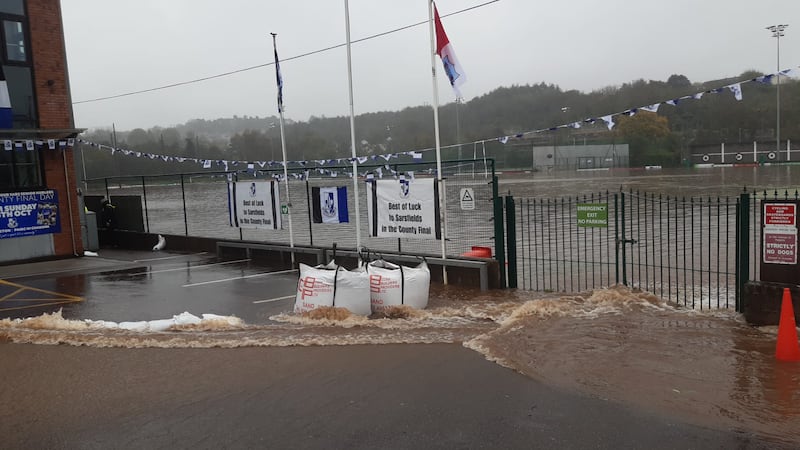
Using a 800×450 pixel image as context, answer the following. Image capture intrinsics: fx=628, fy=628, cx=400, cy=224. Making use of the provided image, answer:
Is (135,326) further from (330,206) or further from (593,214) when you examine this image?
(593,214)

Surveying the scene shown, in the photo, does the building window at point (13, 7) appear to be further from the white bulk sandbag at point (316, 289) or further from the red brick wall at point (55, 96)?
the white bulk sandbag at point (316, 289)

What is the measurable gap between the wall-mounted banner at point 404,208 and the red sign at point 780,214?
5.53 metres

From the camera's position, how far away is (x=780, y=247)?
26.9 ft

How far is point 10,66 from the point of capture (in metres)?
17.3

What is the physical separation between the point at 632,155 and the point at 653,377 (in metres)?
87.7

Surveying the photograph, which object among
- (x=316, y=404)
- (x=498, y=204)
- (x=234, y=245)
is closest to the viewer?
(x=316, y=404)

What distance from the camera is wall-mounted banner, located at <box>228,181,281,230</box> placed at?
1606cm

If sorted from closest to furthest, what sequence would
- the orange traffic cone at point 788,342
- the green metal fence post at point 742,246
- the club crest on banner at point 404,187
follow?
the orange traffic cone at point 788,342 < the green metal fence post at point 742,246 < the club crest on banner at point 404,187

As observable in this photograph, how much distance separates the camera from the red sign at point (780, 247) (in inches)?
319

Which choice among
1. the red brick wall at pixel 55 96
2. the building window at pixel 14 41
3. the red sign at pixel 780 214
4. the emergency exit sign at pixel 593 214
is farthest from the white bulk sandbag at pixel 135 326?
the building window at pixel 14 41

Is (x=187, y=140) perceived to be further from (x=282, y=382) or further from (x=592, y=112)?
(x=592, y=112)

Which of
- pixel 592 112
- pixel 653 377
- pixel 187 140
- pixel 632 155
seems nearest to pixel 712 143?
pixel 632 155

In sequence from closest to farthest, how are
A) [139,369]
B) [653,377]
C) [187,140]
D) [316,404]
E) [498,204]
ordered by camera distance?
[316,404]
[653,377]
[139,369]
[498,204]
[187,140]

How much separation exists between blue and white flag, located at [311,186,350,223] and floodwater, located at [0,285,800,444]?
4334 millimetres
